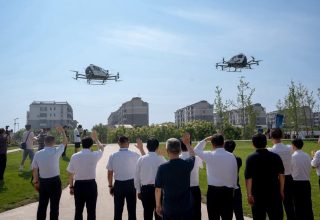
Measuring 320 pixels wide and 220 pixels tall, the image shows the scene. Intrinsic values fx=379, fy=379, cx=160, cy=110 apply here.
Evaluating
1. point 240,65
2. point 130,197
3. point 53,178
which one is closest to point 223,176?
point 130,197

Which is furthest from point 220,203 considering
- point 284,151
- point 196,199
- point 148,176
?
point 284,151

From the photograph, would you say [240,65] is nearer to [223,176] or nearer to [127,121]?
[223,176]

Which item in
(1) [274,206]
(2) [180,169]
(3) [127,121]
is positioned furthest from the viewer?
(3) [127,121]

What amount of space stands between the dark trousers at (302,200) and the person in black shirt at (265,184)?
1.57m

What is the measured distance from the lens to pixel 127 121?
144 meters

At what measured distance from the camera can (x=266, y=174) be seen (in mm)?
6574

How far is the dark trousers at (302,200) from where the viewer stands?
788 cm

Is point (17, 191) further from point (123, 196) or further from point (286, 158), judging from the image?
point (286, 158)

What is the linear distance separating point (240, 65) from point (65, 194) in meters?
53.3

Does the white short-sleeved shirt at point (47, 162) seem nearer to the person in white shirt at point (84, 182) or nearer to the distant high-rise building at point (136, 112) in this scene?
the person in white shirt at point (84, 182)

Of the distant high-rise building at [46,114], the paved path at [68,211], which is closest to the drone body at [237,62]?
the paved path at [68,211]

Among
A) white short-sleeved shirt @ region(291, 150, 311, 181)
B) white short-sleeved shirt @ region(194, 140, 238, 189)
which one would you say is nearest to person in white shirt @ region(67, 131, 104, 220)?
white short-sleeved shirt @ region(194, 140, 238, 189)

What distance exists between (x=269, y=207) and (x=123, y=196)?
9.16 feet

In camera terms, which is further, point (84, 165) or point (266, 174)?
point (84, 165)
